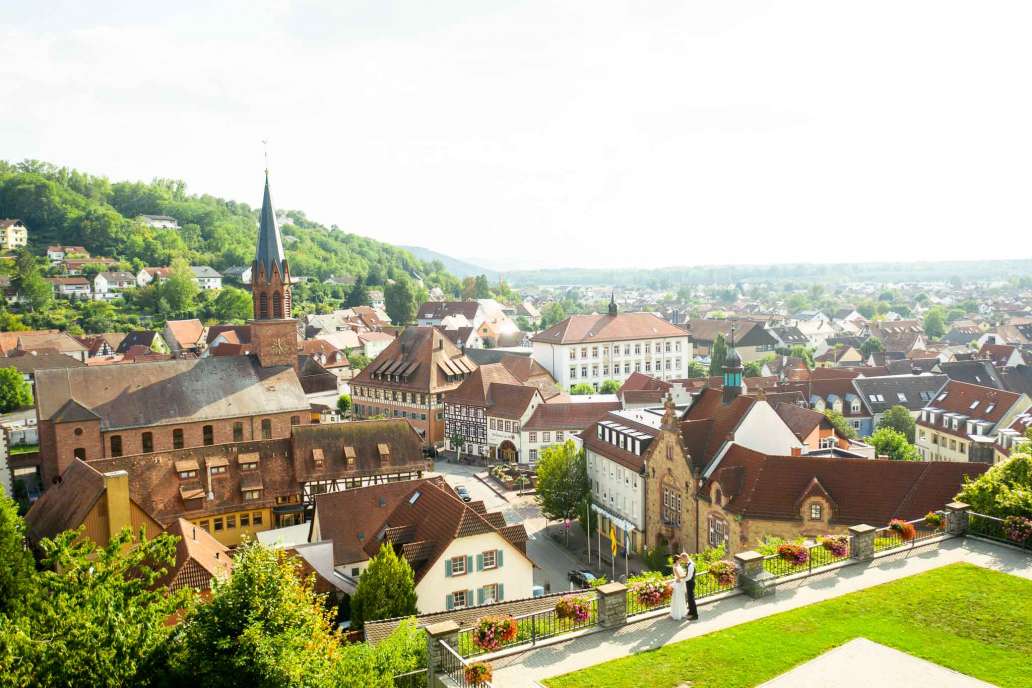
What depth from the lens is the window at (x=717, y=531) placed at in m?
39.0

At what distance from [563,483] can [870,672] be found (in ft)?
122

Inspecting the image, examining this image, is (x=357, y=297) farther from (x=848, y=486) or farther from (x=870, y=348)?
(x=848, y=486)

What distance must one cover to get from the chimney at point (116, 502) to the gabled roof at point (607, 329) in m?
66.1

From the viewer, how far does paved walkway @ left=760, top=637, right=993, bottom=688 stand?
52.4 feet

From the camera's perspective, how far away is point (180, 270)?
14988cm

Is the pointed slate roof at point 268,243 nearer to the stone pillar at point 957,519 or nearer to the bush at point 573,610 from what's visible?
the bush at point 573,610

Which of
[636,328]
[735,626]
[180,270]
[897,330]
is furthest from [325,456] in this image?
[897,330]

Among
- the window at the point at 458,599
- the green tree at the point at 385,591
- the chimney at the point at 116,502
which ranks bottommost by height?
the window at the point at 458,599

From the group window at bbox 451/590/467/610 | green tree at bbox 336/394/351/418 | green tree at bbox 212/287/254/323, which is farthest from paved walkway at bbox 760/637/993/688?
green tree at bbox 212/287/254/323

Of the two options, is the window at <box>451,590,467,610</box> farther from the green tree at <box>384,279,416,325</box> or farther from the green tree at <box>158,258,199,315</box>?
the green tree at <box>384,279,416,325</box>

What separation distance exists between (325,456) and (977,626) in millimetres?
39621

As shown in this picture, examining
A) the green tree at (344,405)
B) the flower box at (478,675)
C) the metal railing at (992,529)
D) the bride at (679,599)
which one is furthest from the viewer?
the green tree at (344,405)

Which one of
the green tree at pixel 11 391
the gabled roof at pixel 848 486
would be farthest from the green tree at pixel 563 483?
the green tree at pixel 11 391

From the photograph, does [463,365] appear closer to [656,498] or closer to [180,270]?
[656,498]
